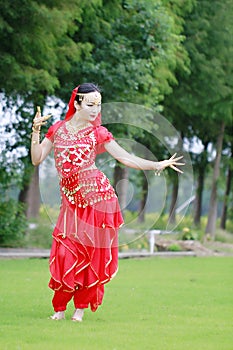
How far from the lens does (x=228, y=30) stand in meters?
30.0

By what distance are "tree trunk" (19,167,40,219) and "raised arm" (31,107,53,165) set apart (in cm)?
1455

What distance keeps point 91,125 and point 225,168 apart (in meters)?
28.7

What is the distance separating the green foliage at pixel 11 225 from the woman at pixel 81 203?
13.5 metres

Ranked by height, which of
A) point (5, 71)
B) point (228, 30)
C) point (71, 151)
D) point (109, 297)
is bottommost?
point (109, 297)

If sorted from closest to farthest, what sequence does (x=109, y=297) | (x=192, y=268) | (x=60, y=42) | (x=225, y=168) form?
1. (x=109, y=297)
2. (x=192, y=268)
3. (x=60, y=42)
4. (x=225, y=168)

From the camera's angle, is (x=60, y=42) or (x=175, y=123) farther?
(x=175, y=123)

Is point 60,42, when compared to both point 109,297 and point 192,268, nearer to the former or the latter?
point 192,268

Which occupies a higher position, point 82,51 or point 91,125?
point 82,51

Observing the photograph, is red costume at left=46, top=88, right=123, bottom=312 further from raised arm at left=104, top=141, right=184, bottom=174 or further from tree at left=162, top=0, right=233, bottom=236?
tree at left=162, top=0, right=233, bottom=236

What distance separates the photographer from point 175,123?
35000 millimetres

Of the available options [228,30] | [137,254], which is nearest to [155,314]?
[137,254]

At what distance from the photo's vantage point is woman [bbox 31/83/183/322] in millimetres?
9516

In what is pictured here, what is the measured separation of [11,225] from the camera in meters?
23.3

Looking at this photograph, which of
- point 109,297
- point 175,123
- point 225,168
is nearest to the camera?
point 109,297
